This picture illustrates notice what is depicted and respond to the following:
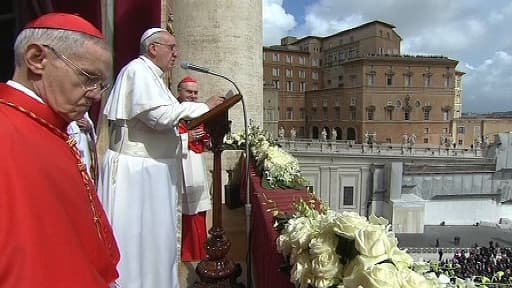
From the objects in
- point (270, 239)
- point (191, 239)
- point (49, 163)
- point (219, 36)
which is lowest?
point (191, 239)

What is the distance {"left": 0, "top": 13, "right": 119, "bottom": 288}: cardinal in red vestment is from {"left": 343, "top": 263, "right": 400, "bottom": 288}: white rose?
0.78 meters

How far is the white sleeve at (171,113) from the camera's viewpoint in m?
2.71

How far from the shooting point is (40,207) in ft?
3.69

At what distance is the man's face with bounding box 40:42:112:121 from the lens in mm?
1328

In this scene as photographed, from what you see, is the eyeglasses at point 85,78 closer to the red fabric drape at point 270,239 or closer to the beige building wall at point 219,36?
the red fabric drape at point 270,239

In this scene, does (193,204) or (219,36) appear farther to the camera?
(219,36)

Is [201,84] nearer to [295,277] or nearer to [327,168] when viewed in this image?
[295,277]

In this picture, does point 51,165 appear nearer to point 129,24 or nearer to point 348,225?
point 348,225

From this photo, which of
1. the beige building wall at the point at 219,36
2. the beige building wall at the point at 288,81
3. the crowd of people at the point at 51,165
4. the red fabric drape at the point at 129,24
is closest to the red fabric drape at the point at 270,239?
the crowd of people at the point at 51,165

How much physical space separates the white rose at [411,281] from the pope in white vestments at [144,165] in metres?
1.75

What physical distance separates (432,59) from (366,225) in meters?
61.5

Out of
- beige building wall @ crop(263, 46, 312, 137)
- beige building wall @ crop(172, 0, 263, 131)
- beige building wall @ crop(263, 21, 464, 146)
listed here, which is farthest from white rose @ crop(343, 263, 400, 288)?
beige building wall @ crop(263, 46, 312, 137)

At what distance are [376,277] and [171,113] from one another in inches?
70.7

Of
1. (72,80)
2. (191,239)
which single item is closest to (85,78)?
(72,80)
